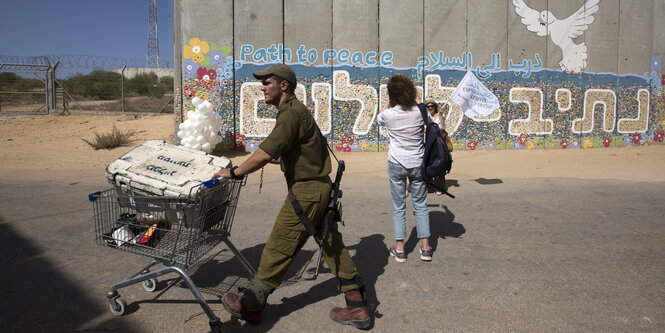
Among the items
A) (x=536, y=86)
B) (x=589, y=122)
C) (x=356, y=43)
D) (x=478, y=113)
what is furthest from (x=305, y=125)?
(x=589, y=122)

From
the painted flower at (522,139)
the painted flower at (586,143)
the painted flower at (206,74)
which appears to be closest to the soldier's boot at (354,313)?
the painted flower at (206,74)

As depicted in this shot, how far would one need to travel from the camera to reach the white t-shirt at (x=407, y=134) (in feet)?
15.1

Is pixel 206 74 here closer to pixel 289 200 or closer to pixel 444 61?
pixel 444 61

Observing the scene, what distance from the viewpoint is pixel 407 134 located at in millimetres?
4621

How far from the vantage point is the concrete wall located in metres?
12.6

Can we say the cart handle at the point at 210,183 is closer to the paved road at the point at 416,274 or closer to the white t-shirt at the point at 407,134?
the paved road at the point at 416,274

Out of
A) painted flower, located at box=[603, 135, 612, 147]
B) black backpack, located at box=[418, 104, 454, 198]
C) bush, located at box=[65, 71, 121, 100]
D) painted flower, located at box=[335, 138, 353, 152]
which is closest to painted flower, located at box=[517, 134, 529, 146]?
painted flower, located at box=[603, 135, 612, 147]

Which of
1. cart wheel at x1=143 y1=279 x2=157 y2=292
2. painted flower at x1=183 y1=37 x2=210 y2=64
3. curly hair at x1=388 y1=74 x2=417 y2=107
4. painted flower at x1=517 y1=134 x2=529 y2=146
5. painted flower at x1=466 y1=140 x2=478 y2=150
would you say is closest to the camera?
cart wheel at x1=143 y1=279 x2=157 y2=292

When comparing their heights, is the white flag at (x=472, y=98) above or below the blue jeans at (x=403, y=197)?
above

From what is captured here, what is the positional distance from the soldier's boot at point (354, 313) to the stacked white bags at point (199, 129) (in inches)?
303

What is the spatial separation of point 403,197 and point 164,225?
2316 mm

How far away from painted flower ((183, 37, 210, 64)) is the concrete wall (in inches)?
1.4

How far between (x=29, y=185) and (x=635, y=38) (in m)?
17.0

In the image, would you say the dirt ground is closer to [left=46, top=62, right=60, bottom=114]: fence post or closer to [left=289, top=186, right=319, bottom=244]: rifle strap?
[left=289, top=186, right=319, bottom=244]: rifle strap
